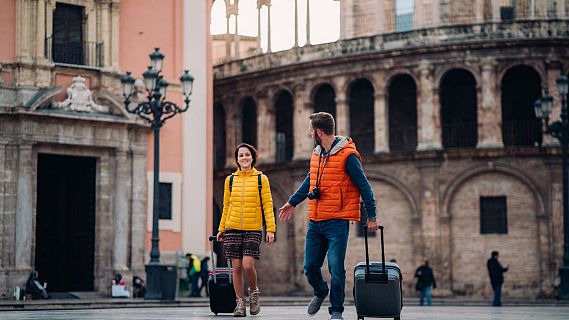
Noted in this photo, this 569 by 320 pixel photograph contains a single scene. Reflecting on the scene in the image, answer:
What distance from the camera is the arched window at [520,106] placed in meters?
41.2

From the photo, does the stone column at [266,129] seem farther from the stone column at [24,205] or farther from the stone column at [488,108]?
the stone column at [24,205]

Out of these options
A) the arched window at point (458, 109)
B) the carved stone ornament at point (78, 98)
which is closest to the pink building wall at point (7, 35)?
the carved stone ornament at point (78, 98)

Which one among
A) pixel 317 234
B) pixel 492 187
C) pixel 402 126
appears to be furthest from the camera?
pixel 402 126

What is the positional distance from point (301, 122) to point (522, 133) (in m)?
8.04

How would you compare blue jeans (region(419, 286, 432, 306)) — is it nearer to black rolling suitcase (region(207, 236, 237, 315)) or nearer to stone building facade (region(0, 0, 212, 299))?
stone building facade (region(0, 0, 212, 299))

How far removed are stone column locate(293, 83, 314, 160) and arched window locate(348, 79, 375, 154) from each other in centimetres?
171

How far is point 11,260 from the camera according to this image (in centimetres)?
3100

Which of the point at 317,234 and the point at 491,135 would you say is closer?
the point at 317,234

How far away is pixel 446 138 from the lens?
41.8 m

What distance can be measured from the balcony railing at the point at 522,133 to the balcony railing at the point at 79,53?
1557 cm

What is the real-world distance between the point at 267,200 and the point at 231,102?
106 ft

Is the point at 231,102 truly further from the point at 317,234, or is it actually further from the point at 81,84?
the point at 317,234

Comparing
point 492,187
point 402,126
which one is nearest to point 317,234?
point 492,187

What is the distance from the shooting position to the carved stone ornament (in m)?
32.2
